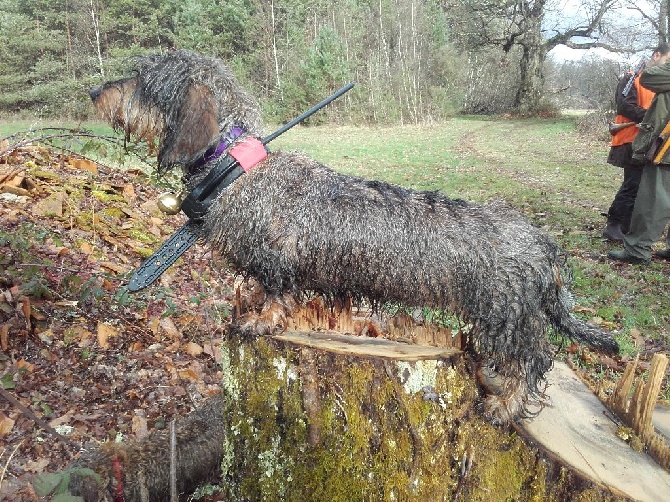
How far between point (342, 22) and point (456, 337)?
104ft

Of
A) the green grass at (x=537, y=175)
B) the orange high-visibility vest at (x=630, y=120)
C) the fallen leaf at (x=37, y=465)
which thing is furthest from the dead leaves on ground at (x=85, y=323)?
the orange high-visibility vest at (x=630, y=120)

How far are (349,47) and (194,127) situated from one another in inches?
1200

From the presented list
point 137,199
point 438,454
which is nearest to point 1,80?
point 137,199

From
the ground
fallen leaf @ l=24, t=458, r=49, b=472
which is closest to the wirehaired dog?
the ground

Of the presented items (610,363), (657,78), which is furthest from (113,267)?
(657,78)

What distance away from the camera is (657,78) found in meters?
6.47

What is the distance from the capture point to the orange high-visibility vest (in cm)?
733

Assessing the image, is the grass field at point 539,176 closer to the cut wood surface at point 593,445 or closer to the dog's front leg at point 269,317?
the cut wood surface at point 593,445

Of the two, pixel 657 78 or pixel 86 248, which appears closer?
pixel 86 248

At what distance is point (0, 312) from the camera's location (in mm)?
4078

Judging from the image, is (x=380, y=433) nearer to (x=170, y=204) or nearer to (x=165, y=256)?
(x=165, y=256)

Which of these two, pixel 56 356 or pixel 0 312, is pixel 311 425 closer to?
pixel 56 356

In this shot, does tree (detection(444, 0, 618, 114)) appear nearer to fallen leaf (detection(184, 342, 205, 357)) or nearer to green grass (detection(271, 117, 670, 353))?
green grass (detection(271, 117, 670, 353))

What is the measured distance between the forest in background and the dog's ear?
20152 mm
